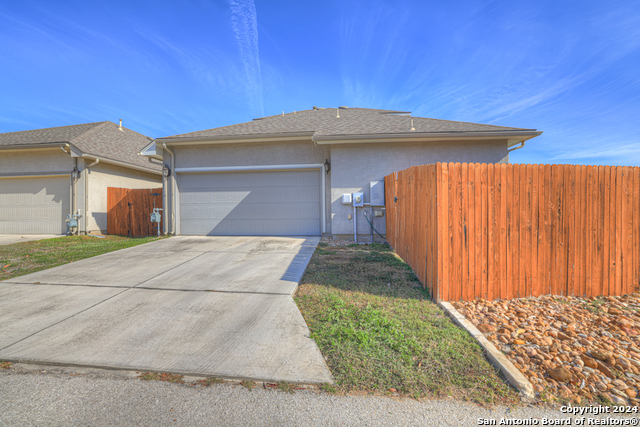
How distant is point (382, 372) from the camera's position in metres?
2.20

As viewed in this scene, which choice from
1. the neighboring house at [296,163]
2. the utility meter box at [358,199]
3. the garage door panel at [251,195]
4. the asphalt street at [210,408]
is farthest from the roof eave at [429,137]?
the asphalt street at [210,408]

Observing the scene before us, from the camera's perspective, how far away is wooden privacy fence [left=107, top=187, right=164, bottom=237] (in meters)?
11.4

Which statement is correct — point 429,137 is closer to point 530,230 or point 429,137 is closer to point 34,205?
point 530,230

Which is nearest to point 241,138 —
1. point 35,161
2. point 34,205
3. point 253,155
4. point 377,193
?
Result: point 253,155

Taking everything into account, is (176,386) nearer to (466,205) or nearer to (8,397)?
(8,397)

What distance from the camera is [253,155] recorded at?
953 centimetres

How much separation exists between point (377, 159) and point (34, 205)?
1340 centimetres

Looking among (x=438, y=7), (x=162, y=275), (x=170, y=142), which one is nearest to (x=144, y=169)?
(x=170, y=142)

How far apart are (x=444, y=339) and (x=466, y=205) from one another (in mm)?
1891

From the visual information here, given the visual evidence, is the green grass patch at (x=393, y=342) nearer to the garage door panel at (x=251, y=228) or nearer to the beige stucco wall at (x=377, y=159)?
the beige stucco wall at (x=377, y=159)

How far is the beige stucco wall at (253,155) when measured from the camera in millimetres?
9281

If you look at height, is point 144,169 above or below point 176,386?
above

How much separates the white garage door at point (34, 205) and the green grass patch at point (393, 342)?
11880 millimetres

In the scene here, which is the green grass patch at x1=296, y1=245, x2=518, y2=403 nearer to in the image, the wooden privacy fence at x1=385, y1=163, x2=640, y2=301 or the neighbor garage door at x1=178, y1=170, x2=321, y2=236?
the wooden privacy fence at x1=385, y1=163, x2=640, y2=301
